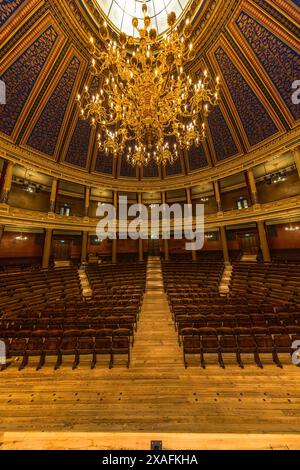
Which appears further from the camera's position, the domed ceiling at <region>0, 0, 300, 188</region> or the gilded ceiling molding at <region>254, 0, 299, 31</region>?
the domed ceiling at <region>0, 0, 300, 188</region>

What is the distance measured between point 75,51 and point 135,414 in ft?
54.5

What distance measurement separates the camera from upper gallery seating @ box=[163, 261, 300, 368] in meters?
4.22

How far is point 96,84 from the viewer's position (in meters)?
12.9

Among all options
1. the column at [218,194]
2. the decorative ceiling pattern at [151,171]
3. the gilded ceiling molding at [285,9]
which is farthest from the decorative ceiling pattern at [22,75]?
the column at [218,194]

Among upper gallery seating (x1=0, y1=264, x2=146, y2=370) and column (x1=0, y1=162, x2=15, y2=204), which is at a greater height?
column (x1=0, y1=162, x2=15, y2=204)

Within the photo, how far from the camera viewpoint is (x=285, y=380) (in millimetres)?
3531

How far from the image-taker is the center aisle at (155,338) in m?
4.30

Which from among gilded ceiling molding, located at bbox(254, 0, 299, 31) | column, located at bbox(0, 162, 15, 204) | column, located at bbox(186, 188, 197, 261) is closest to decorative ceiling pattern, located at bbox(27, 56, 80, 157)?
column, located at bbox(0, 162, 15, 204)

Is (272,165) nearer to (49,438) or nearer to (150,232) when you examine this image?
(150,232)

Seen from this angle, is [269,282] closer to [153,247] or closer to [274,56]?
[153,247]

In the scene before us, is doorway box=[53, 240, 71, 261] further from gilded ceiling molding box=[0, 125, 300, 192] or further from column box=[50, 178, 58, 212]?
gilded ceiling molding box=[0, 125, 300, 192]

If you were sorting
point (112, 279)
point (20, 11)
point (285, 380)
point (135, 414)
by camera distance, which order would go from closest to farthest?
point (135, 414), point (285, 380), point (20, 11), point (112, 279)

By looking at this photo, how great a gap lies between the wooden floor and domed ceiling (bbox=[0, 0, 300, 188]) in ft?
40.3

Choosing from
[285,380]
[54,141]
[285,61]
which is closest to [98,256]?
[54,141]
